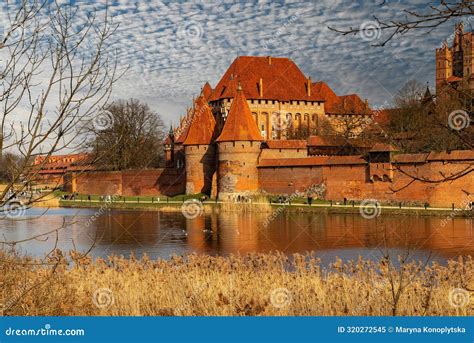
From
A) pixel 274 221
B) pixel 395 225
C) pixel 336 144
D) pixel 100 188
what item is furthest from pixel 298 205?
pixel 100 188

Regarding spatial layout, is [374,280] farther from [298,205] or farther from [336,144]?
[336,144]

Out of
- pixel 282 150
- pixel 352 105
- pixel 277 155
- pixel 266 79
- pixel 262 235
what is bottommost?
pixel 262 235

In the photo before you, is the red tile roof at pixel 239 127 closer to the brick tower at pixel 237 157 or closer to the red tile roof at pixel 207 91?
the brick tower at pixel 237 157

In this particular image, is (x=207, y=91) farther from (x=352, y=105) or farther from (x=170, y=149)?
(x=352, y=105)

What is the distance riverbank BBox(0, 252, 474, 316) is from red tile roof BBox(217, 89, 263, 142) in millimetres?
21260

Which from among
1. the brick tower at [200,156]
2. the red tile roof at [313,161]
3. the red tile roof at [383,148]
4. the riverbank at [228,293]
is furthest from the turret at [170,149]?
the riverbank at [228,293]

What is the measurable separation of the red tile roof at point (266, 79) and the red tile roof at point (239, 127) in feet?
29.1

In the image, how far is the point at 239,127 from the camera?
28.2m

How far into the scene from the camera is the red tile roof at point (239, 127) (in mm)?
28078

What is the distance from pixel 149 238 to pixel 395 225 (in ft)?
24.6

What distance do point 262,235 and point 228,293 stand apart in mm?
11066

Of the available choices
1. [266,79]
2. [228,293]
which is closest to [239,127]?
[266,79]

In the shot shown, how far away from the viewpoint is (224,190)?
91.4 ft

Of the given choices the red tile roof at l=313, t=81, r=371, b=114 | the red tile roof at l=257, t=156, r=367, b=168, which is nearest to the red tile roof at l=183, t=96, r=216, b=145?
the red tile roof at l=257, t=156, r=367, b=168
